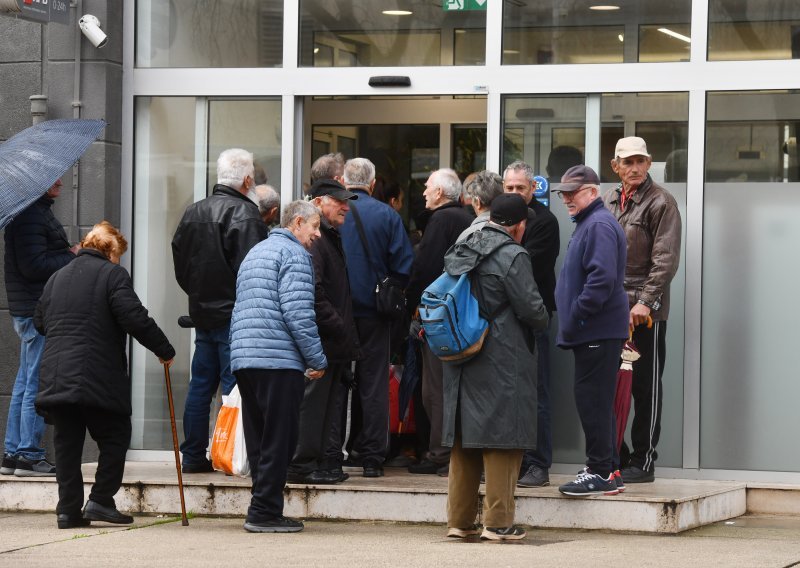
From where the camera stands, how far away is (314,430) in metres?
8.35

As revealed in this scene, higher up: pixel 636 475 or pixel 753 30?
pixel 753 30

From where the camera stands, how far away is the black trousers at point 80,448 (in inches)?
310

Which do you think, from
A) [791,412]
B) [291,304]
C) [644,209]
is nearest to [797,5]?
[644,209]

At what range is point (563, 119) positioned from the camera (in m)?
9.58

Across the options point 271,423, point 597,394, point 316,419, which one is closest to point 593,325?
point 597,394

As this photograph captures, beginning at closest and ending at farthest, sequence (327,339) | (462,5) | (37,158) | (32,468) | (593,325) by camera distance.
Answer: (593,325) < (37,158) < (327,339) < (32,468) < (462,5)

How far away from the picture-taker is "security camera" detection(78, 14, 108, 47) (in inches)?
385

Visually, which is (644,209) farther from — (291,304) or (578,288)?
(291,304)

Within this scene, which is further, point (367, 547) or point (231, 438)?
point (231, 438)

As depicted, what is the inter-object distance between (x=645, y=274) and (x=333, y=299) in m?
1.92

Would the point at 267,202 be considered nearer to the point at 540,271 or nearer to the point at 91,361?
the point at 540,271

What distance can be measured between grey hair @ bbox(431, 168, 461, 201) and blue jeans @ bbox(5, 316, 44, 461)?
2.71 metres

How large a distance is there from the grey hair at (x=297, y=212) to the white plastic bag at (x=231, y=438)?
4.74 feet

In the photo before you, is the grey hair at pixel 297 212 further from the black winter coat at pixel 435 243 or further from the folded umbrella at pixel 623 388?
the folded umbrella at pixel 623 388
